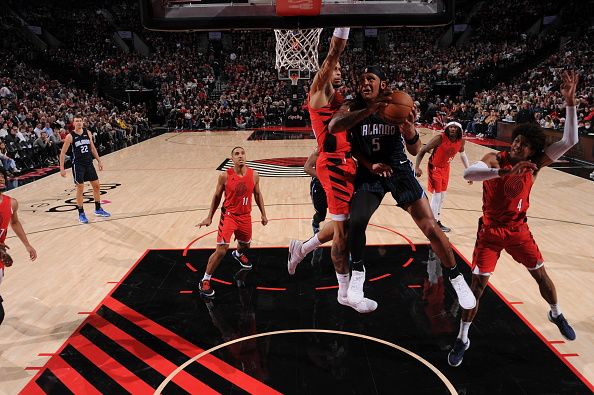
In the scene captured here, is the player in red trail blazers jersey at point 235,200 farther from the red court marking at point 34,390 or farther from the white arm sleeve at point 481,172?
the white arm sleeve at point 481,172

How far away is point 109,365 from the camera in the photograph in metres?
3.99

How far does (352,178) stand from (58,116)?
1618 centimetres

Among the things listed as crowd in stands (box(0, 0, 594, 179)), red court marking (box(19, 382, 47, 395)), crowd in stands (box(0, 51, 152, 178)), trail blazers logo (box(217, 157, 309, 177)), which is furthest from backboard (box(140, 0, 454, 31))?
crowd in stands (box(0, 0, 594, 179))

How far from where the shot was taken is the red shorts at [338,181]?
13.5 ft

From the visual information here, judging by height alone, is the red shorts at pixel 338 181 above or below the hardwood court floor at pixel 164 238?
above

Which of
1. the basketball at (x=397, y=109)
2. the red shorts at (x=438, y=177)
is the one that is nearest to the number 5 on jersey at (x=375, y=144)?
the basketball at (x=397, y=109)

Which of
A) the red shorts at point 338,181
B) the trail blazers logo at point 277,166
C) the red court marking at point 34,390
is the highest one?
the red shorts at point 338,181

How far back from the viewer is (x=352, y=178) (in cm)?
411

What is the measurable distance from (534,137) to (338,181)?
1.50m

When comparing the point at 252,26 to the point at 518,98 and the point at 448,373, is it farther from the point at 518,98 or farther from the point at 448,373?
the point at 518,98

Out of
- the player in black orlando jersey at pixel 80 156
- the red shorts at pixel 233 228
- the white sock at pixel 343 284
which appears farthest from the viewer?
the player in black orlando jersey at pixel 80 156

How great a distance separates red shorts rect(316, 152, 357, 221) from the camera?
4.11 m

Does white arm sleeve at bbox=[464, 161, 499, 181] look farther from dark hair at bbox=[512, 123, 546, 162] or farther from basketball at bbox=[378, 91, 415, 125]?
basketball at bbox=[378, 91, 415, 125]

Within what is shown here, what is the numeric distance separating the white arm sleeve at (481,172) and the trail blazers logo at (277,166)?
28.6 ft
